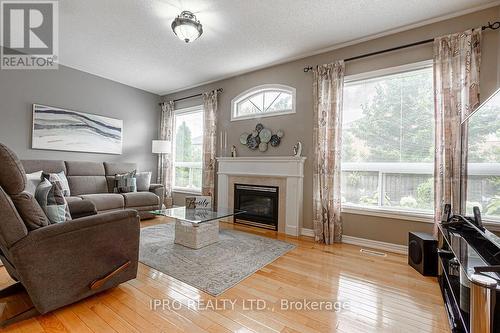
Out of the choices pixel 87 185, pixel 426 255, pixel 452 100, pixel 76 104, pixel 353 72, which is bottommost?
pixel 426 255

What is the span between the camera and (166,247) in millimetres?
2799

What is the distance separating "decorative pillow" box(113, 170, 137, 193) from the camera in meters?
4.21

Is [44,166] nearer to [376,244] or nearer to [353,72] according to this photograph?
[353,72]

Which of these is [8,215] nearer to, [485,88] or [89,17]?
[89,17]

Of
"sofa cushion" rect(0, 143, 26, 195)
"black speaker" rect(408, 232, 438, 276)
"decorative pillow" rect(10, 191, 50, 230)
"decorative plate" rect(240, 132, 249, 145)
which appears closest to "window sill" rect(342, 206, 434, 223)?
"black speaker" rect(408, 232, 438, 276)

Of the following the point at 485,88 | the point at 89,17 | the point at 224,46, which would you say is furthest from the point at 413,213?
the point at 89,17

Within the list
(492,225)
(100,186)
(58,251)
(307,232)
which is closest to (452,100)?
(492,225)

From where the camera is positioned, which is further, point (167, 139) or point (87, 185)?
point (167, 139)

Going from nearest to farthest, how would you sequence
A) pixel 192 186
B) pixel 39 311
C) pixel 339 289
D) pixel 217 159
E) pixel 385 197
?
pixel 39 311, pixel 339 289, pixel 385 197, pixel 217 159, pixel 192 186

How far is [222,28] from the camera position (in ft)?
9.41

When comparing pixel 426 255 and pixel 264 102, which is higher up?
pixel 264 102

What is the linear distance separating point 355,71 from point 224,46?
1.84 metres

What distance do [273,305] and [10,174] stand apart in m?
1.88

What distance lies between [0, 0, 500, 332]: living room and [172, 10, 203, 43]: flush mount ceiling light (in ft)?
0.06
